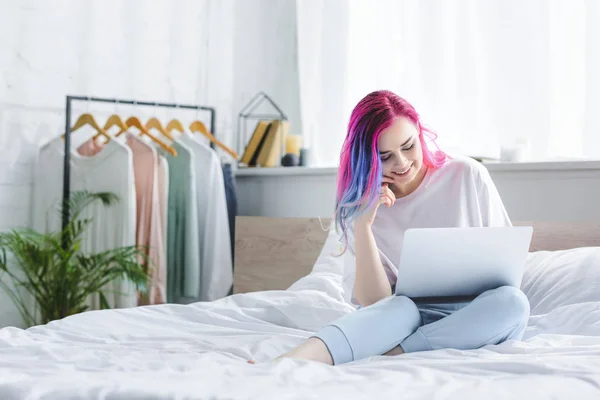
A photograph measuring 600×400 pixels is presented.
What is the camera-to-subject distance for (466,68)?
286 cm

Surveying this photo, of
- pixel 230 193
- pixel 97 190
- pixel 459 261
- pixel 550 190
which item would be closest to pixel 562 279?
pixel 459 261

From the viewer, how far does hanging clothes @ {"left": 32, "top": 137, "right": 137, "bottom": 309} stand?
9.84ft

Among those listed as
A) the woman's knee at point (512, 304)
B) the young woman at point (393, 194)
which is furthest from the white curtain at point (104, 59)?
the woman's knee at point (512, 304)

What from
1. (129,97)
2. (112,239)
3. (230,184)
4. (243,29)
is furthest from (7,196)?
(243,29)

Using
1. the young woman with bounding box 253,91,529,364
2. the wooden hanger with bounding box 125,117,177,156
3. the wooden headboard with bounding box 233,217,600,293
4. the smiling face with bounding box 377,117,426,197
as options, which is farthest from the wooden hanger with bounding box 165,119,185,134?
the smiling face with bounding box 377,117,426,197

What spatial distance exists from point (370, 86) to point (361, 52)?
160mm

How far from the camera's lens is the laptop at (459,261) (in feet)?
5.02

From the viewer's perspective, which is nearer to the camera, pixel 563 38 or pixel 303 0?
pixel 563 38

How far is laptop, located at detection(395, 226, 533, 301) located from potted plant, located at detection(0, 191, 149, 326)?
1.53m

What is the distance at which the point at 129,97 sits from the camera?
348 centimetres

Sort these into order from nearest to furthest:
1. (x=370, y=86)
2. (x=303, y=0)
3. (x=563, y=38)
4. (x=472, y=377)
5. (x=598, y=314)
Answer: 1. (x=472, y=377)
2. (x=598, y=314)
3. (x=563, y=38)
4. (x=370, y=86)
5. (x=303, y=0)

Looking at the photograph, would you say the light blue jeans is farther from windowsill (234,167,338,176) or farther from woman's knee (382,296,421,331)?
windowsill (234,167,338,176)

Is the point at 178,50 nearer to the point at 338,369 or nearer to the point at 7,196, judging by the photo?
the point at 7,196

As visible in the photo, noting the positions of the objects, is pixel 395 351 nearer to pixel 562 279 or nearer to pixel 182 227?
pixel 562 279
